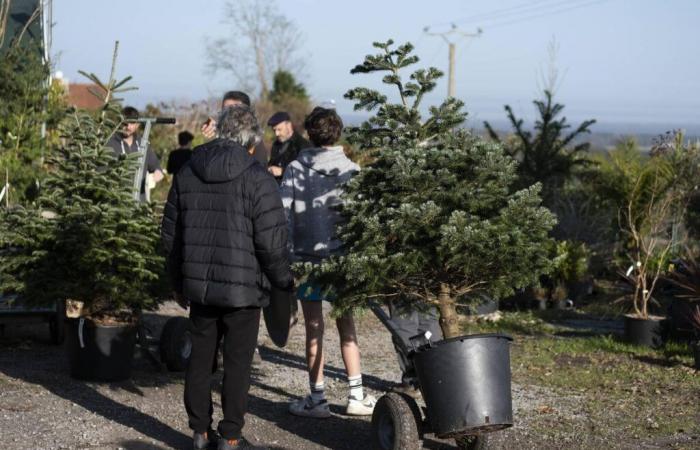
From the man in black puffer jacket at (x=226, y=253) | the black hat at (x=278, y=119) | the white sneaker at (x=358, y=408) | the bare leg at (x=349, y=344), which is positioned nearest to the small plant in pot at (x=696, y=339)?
the white sneaker at (x=358, y=408)

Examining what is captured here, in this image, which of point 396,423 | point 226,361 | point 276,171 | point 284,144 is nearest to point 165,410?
point 226,361

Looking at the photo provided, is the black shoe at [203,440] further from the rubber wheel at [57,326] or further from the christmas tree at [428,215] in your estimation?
the rubber wheel at [57,326]

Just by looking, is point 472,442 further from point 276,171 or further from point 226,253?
point 276,171

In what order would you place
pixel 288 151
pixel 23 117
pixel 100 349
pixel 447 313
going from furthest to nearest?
pixel 23 117, pixel 288 151, pixel 100 349, pixel 447 313

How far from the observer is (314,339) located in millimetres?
6895

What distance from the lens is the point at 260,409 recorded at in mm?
7133

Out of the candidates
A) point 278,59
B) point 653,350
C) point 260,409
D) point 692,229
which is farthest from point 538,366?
point 278,59

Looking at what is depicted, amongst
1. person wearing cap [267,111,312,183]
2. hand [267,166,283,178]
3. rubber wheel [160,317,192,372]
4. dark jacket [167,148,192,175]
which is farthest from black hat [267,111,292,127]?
dark jacket [167,148,192,175]

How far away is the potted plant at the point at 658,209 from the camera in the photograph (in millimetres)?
10661

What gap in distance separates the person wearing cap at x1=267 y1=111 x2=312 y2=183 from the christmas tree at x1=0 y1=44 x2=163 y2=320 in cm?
192

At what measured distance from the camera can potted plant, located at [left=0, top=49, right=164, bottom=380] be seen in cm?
730

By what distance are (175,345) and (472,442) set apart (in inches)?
120

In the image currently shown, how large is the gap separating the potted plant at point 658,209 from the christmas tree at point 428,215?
464 cm

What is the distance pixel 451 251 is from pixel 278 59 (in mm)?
50013
